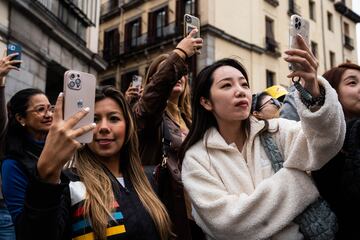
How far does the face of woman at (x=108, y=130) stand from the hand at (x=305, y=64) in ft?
3.16

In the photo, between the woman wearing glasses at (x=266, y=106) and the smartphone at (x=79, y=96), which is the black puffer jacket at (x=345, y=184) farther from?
the woman wearing glasses at (x=266, y=106)

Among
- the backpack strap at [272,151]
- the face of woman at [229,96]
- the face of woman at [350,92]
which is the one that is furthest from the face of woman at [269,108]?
the backpack strap at [272,151]

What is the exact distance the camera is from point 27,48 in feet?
27.6

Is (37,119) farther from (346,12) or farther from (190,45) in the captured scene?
(346,12)

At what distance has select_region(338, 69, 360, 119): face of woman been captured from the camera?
244 centimetres

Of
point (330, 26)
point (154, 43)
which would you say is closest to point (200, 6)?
point (154, 43)

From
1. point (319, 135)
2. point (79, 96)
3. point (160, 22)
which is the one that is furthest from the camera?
point (160, 22)

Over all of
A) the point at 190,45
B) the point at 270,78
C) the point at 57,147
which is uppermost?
the point at 270,78

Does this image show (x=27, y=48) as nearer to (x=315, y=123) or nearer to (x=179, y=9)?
(x=315, y=123)

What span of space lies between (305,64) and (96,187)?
44.7 inches

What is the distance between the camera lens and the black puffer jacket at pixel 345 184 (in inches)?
76.2

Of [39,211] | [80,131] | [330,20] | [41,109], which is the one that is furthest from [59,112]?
[330,20]

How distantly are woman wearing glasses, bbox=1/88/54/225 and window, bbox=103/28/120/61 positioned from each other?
21.0m

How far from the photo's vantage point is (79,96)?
1763 millimetres
